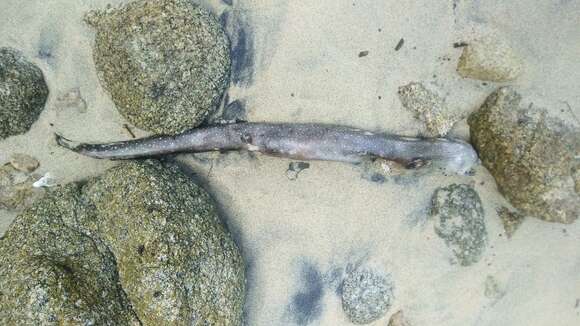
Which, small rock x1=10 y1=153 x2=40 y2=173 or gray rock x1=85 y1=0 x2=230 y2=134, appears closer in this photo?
gray rock x1=85 y1=0 x2=230 y2=134

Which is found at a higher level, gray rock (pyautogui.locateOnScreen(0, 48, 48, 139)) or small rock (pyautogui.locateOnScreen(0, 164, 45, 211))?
gray rock (pyautogui.locateOnScreen(0, 48, 48, 139))

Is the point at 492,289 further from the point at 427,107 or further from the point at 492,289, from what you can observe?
the point at 427,107

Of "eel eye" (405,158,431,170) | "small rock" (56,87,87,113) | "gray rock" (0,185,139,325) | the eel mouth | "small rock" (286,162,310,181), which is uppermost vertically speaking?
"small rock" (56,87,87,113)

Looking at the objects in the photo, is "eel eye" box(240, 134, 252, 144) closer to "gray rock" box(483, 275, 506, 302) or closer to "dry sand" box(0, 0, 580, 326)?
"dry sand" box(0, 0, 580, 326)

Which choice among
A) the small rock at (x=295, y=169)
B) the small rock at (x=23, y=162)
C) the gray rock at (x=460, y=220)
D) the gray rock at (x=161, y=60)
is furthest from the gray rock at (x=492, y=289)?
the small rock at (x=23, y=162)

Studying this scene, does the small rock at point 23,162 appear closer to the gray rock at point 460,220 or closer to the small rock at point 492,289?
the gray rock at point 460,220

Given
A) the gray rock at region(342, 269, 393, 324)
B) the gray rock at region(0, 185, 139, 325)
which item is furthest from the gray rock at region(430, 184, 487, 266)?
the gray rock at region(0, 185, 139, 325)
